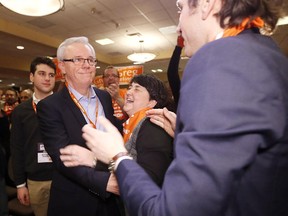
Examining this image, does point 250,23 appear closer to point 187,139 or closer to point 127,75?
point 187,139

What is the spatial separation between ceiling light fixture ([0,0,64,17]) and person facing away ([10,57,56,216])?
4.37ft

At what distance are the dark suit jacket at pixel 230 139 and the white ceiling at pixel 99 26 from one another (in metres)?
5.20

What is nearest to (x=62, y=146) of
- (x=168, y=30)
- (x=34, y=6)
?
(x=34, y=6)

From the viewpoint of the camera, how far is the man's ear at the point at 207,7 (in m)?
0.66

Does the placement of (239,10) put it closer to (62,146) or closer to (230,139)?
(230,139)

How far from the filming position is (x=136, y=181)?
62 centimetres

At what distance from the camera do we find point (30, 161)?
235cm

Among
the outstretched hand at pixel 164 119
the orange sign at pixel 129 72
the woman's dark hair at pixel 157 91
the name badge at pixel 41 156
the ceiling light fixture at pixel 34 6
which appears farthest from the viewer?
the orange sign at pixel 129 72

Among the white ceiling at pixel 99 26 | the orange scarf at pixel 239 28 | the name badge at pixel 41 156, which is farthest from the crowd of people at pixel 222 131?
the white ceiling at pixel 99 26

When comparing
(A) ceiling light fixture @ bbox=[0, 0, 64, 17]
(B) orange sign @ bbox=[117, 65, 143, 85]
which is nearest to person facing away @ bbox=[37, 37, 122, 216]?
(A) ceiling light fixture @ bbox=[0, 0, 64, 17]

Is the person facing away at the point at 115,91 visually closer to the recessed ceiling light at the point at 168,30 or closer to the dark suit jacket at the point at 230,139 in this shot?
the dark suit jacket at the point at 230,139

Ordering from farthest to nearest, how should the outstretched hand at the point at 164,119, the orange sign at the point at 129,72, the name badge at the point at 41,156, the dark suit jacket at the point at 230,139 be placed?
the orange sign at the point at 129,72, the name badge at the point at 41,156, the outstretched hand at the point at 164,119, the dark suit jacket at the point at 230,139

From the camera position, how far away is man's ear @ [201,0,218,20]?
66 centimetres

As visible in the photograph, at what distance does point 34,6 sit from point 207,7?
3.02 metres
